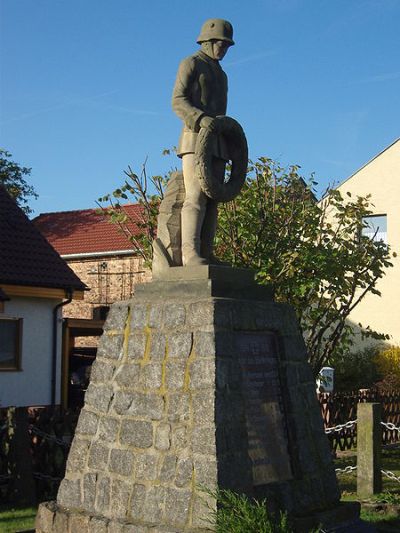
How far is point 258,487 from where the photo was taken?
276 inches

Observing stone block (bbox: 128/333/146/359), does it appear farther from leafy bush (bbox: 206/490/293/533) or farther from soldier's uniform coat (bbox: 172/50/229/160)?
soldier's uniform coat (bbox: 172/50/229/160)

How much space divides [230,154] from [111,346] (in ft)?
7.09

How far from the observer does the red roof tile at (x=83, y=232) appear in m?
31.7

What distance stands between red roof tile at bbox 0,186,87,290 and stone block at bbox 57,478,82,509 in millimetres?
11053

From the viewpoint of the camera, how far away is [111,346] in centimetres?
771

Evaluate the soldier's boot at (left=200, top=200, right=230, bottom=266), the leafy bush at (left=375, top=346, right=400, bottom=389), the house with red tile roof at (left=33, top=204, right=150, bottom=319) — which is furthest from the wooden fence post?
the house with red tile roof at (left=33, top=204, right=150, bottom=319)

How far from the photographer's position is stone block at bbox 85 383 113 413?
24.8 feet

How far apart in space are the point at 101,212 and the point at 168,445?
963cm

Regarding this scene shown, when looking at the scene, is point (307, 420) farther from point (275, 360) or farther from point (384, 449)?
point (384, 449)

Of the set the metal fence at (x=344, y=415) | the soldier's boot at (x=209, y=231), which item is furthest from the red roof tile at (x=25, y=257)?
the soldier's boot at (x=209, y=231)

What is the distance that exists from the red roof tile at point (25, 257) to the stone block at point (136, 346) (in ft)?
36.7

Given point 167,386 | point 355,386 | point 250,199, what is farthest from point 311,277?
point 355,386

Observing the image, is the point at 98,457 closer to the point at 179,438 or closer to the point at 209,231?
the point at 179,438

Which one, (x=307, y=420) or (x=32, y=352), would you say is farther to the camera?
(x=32, y=352)
